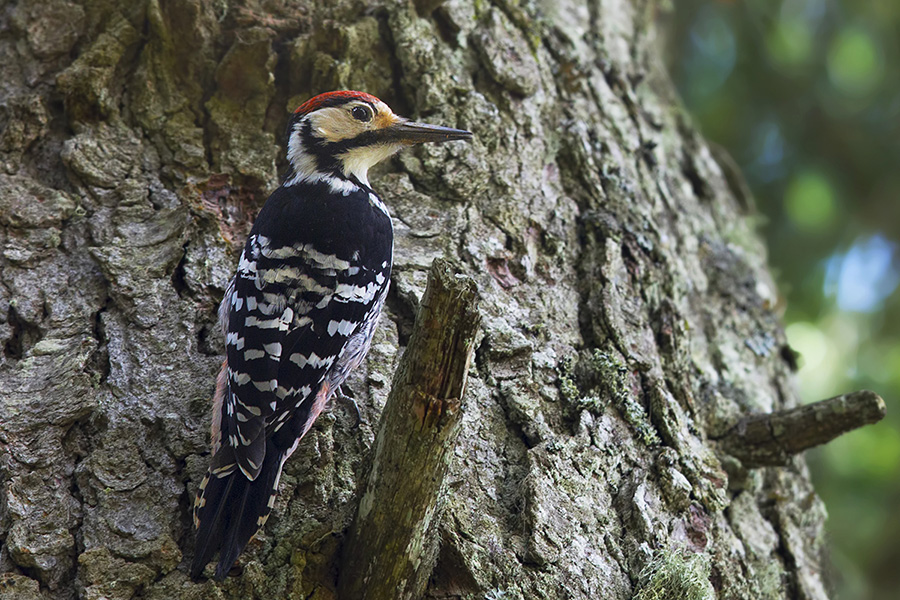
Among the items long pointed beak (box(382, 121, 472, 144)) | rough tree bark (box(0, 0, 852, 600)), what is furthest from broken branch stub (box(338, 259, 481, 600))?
long pointed beak (box(382, 121, 472, 144))

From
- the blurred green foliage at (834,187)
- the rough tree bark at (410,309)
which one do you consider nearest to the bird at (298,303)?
the rough tree bark at (410,309)

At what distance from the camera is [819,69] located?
4945 millimetres

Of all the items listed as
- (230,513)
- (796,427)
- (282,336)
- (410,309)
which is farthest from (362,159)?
(796,427)

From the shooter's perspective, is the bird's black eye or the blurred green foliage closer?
the bird's black eye

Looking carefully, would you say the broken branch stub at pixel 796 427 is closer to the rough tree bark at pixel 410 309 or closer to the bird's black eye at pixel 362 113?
the rough tree bark at pixel 410 309

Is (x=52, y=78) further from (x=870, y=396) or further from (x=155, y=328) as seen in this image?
(x=870, y=396)

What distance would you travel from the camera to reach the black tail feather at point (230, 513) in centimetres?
209

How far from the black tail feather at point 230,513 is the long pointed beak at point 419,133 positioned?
1.32 m

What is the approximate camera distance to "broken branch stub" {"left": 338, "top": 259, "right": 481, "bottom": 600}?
1838 mm

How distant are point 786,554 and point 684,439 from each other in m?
0.65

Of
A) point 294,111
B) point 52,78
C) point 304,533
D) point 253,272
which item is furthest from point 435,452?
point 52,78

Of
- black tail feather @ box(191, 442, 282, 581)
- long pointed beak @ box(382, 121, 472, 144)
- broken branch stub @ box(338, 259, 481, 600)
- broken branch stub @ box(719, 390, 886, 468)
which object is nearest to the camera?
broken branch stub @ box(338, 259, 481, 600)

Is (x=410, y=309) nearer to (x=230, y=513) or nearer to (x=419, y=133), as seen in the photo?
(x=419, y=133)

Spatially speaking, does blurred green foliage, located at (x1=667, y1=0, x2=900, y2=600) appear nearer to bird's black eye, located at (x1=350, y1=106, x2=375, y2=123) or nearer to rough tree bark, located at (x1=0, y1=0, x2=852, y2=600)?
rough tree bark, located at (x1=0, y1=0, x2=852, y2=600)
